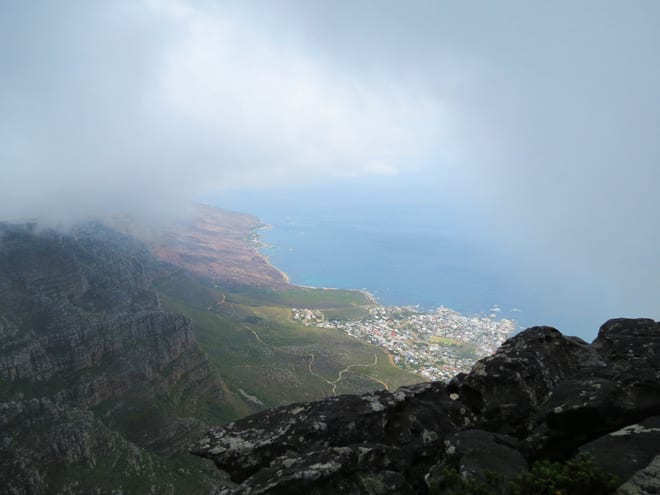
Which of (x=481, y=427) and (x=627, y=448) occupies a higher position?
(x=627, y=448)

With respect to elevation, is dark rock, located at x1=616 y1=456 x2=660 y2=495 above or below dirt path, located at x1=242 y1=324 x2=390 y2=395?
above

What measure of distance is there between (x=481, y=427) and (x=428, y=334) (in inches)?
5091

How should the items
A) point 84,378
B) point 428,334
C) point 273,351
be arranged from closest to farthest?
point 84,378 → point 273,351 → point 428,334

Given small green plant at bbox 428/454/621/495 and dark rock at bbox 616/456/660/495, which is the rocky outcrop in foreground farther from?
small green plant at bbox 428/454/621/495

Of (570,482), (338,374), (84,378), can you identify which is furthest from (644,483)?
(338,374)

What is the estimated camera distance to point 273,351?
93.8 meters

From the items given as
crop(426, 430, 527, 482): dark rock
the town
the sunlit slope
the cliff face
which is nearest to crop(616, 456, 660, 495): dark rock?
crop(426, 430, 527, 482): dark rock

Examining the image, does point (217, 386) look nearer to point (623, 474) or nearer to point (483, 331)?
point (623, 474)

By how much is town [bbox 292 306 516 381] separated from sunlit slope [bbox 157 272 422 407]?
6.79m

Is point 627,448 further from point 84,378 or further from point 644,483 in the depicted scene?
point 84,378

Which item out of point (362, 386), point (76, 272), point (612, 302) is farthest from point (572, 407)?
point (612, 302)

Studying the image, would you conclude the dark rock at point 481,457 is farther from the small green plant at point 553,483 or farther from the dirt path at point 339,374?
the dirt path at point 339,374

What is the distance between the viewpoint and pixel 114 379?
5697cm

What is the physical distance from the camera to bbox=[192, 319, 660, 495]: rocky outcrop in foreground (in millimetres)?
9031
